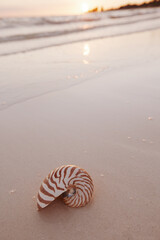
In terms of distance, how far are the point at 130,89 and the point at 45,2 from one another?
20.4 metres

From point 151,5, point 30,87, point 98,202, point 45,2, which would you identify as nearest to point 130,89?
point 30,87

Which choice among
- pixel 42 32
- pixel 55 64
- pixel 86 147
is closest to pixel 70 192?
pixel 86 147

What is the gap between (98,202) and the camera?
1.84 meters

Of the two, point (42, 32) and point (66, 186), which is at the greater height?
point (42, 32)

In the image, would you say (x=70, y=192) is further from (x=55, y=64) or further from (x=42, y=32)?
(x=42, y=32)

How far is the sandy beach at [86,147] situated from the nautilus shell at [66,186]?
10cm

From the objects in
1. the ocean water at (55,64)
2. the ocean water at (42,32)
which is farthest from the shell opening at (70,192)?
the ocean water at (42,32)

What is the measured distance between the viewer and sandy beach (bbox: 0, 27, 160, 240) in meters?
1.66

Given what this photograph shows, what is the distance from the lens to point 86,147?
8.32ft

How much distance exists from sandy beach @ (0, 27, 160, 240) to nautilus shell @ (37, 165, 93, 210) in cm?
10

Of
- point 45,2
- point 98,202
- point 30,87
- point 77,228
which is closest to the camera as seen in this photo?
point 77,228

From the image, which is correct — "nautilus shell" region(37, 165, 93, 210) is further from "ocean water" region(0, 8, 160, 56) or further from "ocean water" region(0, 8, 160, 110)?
"ocean water" region(0, 8, 160, 56)

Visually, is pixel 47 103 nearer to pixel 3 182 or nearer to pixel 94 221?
pixel 3 182

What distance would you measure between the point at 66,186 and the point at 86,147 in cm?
90
